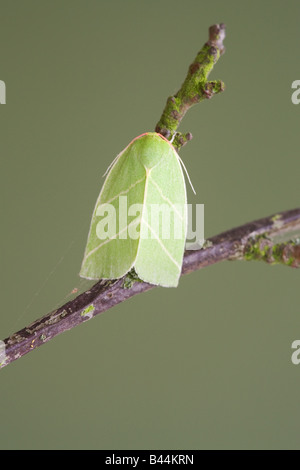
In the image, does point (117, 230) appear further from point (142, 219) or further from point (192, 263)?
point (192, 263)

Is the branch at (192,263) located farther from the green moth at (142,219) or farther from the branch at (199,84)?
the branch at (199,84)

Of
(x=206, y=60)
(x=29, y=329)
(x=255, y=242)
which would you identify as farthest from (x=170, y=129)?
(x=29, y=329)

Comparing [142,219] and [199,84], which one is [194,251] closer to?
[142,219]

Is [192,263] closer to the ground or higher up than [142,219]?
closer to the ground

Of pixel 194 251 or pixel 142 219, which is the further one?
pixel 142 219

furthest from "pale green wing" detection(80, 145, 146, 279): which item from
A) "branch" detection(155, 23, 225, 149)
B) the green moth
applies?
"branch" detection(155, 23, 225, 149)

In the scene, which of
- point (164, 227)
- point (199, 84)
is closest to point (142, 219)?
point (164, 227)

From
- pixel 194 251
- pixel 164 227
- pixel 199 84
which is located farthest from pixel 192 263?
pixel 199 84
